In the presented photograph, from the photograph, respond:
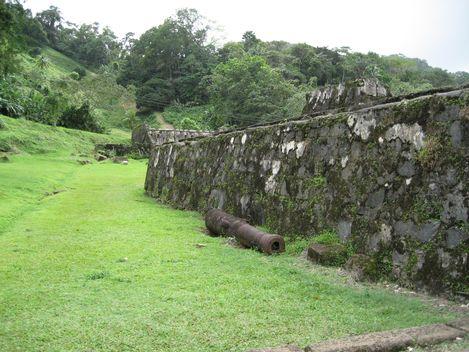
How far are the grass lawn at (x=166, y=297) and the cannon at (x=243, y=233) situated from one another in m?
0.21

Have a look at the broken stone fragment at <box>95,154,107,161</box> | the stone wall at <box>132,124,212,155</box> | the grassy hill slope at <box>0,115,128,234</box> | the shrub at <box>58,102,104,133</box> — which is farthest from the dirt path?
the broken stone fragment at <box>95,154,107,161</box>

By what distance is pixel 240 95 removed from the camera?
1694 inches

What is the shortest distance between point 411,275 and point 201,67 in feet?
203

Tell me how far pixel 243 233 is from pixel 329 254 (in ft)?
6.28

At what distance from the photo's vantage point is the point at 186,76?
63656 millimetres

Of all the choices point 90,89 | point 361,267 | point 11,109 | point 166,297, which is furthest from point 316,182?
point 90,89

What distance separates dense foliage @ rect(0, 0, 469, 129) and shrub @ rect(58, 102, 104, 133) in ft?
2.15

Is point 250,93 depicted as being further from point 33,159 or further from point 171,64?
point 171,64

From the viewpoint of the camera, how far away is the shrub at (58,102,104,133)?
1446 inches

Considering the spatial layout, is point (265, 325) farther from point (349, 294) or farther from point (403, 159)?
point (403, 159)

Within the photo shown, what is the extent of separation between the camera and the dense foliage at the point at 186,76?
38406mm

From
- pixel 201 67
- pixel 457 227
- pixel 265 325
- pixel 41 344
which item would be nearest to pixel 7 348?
pixel 41 344

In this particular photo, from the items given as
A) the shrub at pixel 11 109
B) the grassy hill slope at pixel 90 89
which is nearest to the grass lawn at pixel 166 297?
the shrub at pixel 11 109

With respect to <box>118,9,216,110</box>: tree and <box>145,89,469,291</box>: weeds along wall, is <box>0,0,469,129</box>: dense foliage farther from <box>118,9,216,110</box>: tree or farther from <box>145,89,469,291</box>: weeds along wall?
<box>145,89,469,291</box>: weeds along wall
